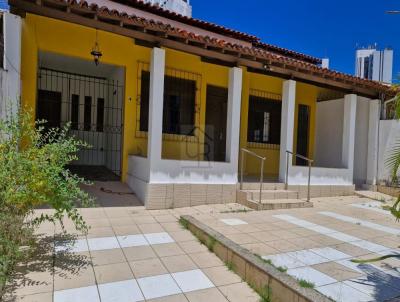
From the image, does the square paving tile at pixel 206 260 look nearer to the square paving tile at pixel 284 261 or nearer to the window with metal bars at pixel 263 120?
the square paving tile at pixel 284 261

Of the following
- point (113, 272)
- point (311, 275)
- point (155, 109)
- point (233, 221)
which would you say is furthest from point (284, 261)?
point (155, 109)

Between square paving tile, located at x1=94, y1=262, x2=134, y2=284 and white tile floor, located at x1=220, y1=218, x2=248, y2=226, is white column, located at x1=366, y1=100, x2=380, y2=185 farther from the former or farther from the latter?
square paving tile, located at x1=94, y1=262, x2=134, y2=284

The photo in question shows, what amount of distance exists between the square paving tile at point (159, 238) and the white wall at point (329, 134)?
8193 millimetres

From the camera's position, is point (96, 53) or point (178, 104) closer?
point (96, 53)

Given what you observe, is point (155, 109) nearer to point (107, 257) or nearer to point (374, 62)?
point (107, 257)

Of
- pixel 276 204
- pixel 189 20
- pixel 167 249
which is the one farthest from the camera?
pixel 189 20

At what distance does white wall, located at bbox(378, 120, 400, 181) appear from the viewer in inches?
402

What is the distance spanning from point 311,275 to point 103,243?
307cm

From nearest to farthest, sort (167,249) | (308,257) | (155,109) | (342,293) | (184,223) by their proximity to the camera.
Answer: (342,293)
(308,257)
(167,249)
(184,223)
(155,109)

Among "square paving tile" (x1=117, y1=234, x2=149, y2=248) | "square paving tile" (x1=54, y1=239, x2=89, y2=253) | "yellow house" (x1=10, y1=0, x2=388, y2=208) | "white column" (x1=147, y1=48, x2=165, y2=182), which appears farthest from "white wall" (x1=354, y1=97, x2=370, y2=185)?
"square paving tile" (x1=54, y1=239, x2=89, y2=253)

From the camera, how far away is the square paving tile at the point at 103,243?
453 centimetres

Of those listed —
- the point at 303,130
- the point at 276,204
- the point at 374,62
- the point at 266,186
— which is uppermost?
the point at 374,62

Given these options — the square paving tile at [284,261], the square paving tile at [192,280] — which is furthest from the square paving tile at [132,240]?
the square paving tile at [284,261]

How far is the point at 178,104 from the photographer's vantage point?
30.3 feet
